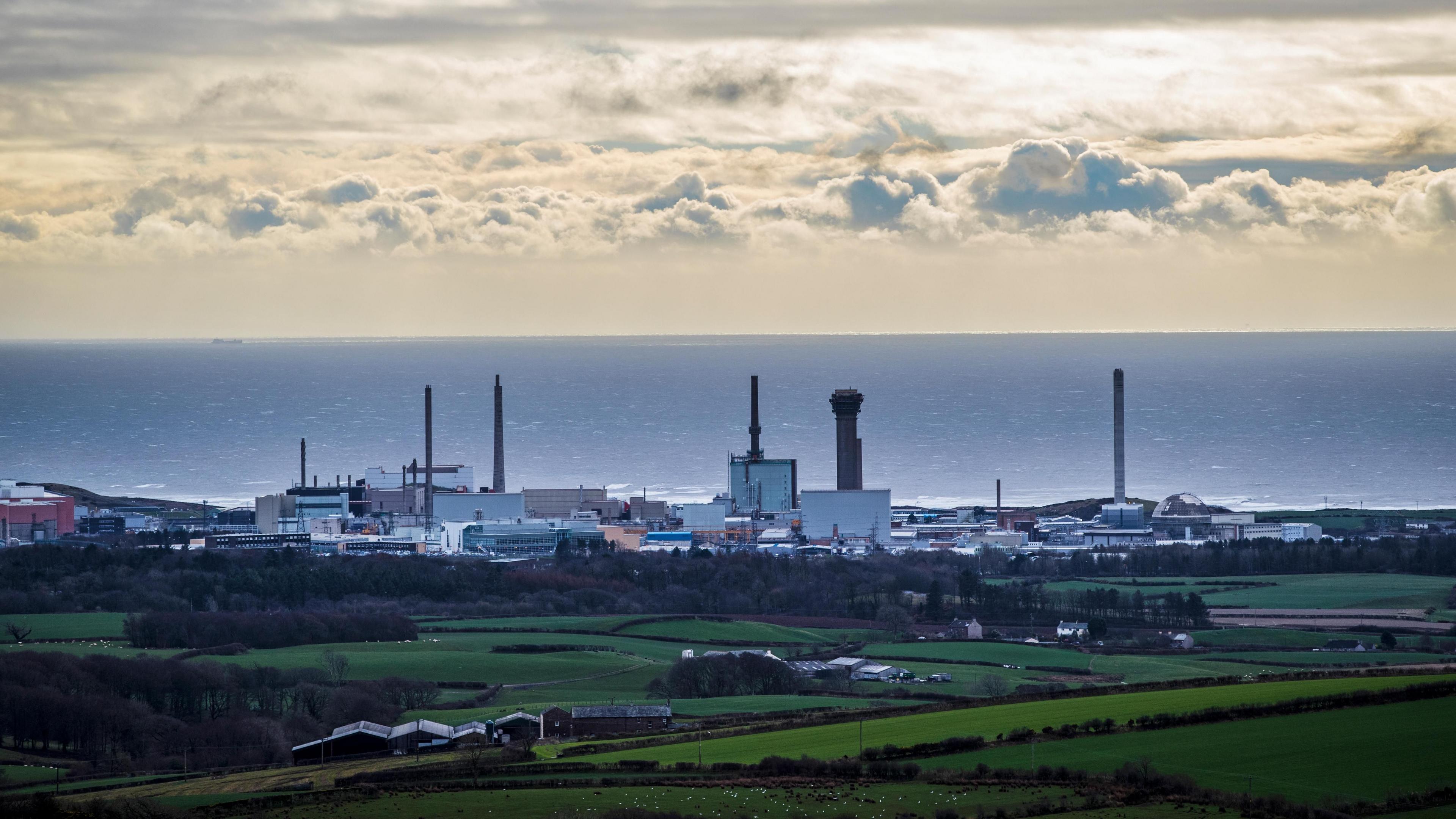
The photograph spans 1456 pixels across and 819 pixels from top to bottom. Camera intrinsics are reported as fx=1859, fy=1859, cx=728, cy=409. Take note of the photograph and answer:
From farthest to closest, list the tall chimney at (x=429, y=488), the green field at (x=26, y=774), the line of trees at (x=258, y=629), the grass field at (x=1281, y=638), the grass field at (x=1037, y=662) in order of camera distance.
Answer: the tall chimney at (x=429, y=488), the line of trees at (x=258, y=629), the grass field at (x=1281, y=638), the grass field at (x=1037, y=662), the green field at (x=26, y=774)

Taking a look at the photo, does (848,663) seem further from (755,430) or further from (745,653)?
(755,430)

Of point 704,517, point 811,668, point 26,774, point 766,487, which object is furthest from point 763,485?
point 26,774

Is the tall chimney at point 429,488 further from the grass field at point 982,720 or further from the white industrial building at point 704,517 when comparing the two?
the grass field at point 982,720

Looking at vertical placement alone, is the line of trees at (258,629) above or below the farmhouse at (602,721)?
above

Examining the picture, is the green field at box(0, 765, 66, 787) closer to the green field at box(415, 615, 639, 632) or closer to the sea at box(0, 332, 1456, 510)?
the green field at box(415, 615, 639, 632)

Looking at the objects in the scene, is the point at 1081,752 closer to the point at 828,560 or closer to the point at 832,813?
the point at 832,813

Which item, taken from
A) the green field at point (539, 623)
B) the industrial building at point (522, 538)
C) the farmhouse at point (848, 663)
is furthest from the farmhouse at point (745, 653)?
the industrial building at point (522, 538)
